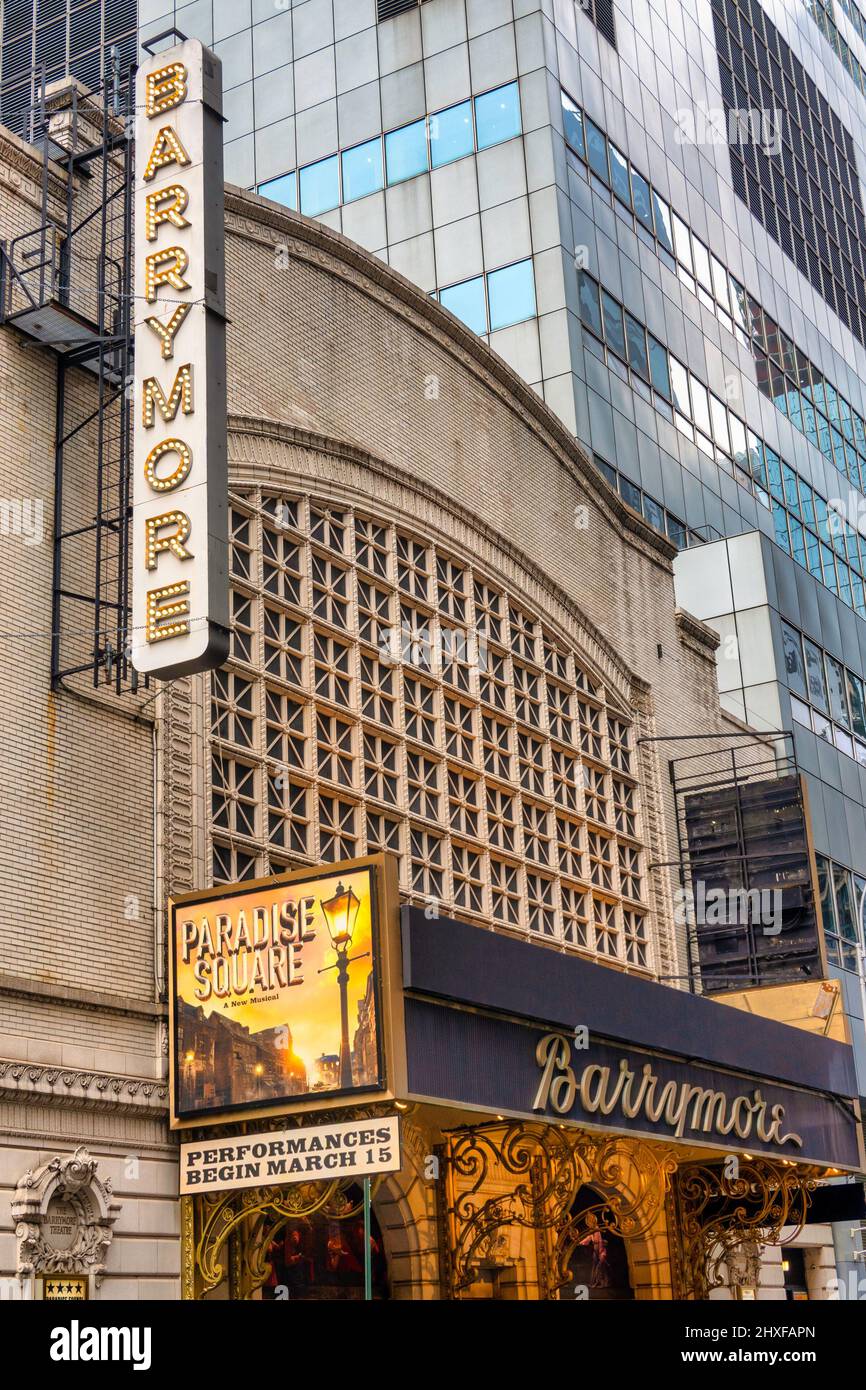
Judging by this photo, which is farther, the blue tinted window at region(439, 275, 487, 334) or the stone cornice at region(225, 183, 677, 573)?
the blue tinted window at region(439, 275, 487, 334)

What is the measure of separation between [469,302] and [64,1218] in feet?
94.5

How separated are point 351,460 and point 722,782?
10295 mm

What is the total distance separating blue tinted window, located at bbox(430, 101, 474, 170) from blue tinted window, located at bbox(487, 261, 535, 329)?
12.7ft

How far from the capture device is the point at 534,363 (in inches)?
1512

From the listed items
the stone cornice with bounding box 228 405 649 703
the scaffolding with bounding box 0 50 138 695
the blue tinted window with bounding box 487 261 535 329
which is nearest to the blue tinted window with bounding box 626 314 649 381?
the blue tinted window with bounding box 487 261 535 329

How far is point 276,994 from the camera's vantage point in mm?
16172

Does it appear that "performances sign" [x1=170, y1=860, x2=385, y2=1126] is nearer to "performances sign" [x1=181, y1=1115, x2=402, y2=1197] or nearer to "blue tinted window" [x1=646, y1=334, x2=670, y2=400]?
"performances sign" [x1=181, y1=1115, x2=402, y2=1197]

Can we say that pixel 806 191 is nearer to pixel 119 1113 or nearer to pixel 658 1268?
pixel 658 1268

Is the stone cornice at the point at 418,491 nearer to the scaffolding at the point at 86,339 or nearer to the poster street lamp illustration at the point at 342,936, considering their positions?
the scaffolding at the point at 86,339

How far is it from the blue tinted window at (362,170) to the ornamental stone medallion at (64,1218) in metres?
32.4

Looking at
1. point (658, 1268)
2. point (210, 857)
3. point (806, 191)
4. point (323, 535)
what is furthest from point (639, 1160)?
point (806, 191)

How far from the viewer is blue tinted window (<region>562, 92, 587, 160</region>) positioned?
4047 cm
